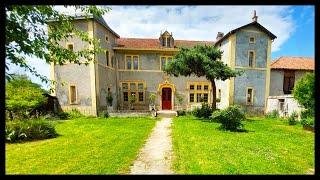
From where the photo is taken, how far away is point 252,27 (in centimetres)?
1964

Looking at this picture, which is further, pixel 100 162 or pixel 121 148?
pixel 121 148

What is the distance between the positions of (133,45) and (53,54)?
18.9m

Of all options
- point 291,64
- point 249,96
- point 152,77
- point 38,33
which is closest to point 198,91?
point 152,77

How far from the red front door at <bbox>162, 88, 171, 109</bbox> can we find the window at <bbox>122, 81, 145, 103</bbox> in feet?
6.74

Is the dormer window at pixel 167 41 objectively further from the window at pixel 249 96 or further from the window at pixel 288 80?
the window at pixel 288 80

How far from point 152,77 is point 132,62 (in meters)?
2.41

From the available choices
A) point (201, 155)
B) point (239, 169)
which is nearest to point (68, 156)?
point (201, 155)

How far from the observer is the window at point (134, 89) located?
22516 millimetres

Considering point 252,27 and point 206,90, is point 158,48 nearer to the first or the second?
point 206,90

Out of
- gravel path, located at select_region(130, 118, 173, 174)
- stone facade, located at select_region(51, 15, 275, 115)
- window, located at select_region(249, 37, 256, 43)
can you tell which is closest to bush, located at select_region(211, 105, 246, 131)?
gravel path, located at select_region(130, 118, 173, 174)

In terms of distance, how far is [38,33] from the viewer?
144 inches

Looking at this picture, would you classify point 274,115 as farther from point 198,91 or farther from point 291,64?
point 198,91

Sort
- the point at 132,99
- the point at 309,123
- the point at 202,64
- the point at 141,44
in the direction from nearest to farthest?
Answer: the point at 309,123
the point at 202,64
the point at 132,99
the point at 141,44

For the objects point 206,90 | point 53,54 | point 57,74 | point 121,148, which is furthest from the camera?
point 206,90
